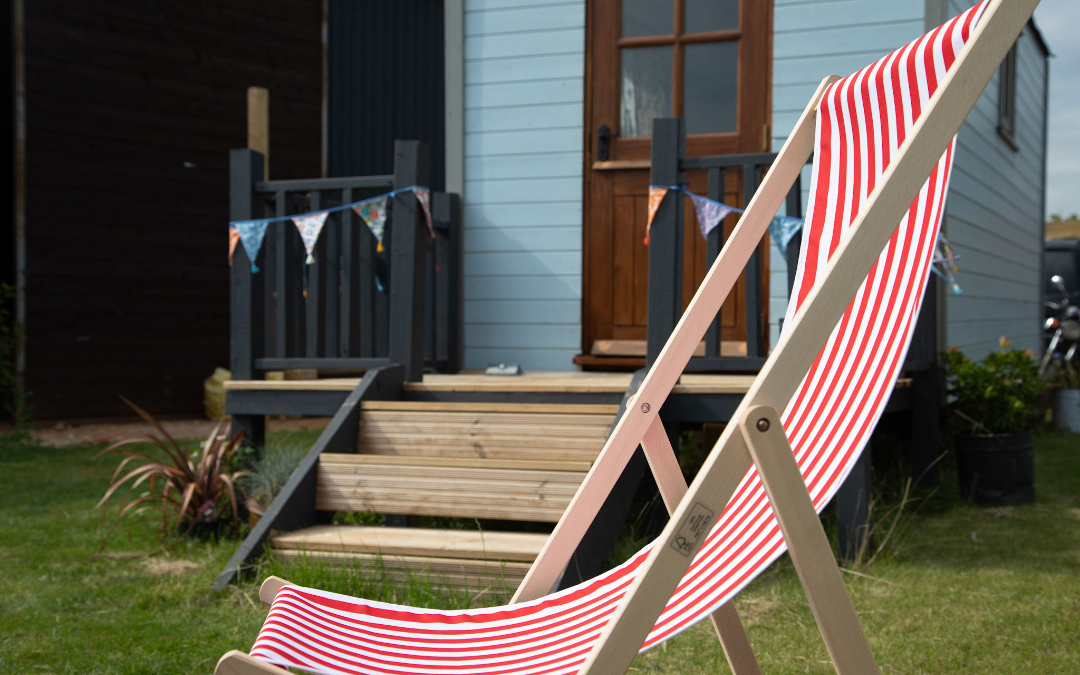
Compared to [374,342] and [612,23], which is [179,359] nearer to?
[374,342]

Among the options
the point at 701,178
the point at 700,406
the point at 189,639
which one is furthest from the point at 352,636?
the point at 701,178

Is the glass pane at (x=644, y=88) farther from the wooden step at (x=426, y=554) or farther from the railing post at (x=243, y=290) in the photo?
the wooden step at (x=426, y=554)

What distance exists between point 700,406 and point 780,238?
0.72 m

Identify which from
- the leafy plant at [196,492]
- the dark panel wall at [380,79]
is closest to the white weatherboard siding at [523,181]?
the leafy plant at [196,492]

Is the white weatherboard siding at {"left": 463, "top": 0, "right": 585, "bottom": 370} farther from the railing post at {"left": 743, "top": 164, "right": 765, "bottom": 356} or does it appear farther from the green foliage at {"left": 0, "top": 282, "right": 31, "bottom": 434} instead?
the green foliage at {"left": 0, "top": 282, "right": 31, "bottom": 434}

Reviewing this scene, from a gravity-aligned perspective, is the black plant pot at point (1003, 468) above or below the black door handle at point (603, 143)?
below

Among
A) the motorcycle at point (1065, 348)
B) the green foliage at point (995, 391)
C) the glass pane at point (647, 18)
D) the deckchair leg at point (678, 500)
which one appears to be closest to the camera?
the deckchair leg at point (678, 500)

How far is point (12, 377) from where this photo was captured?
21.3 feet

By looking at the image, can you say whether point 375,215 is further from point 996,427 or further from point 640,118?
point 996,427

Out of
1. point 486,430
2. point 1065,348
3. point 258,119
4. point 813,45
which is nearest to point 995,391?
point 813,45

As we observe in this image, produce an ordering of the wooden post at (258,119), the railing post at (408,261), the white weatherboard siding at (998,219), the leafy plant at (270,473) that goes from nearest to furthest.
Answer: the leafy plant at (270,473) → the railing post at (408,261) → the white weatherboard siding at (998,219) → the wooden post at (258,119)

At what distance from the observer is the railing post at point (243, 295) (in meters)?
3.49

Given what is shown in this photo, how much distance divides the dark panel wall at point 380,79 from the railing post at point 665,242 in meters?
5.67

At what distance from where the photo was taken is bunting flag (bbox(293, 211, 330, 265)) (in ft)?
→ 11.4
